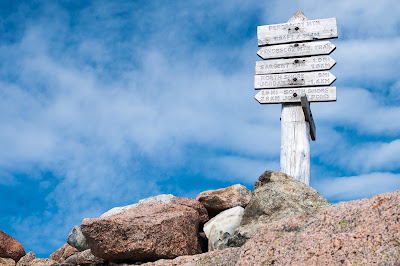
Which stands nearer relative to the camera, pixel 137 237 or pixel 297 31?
pixel 137 237

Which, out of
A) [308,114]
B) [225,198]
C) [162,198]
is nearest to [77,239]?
[162,198]

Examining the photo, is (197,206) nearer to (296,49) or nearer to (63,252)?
(63,252)

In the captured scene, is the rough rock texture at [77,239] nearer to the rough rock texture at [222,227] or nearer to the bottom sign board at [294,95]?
the rough rock texture at [222,227]

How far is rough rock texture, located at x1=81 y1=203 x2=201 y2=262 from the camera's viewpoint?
6.48 m

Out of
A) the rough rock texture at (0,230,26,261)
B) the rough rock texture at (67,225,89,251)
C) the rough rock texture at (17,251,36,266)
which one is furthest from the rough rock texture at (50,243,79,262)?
the rough rock texture at (0,230,26,261)

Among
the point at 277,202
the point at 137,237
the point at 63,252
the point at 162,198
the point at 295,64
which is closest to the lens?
the point at 137,237

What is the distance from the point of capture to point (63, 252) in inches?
377

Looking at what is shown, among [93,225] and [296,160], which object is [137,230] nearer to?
[93,225]

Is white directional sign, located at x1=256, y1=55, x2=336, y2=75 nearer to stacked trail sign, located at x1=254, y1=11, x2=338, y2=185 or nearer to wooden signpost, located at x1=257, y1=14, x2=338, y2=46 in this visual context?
stacked trail sign, located at x1=254, y1=11, x2=338, y2=185

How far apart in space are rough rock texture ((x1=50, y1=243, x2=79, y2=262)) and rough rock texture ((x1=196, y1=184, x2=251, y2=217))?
2912 mm

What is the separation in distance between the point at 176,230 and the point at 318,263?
3692mm

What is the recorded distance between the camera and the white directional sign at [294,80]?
9.09 meters

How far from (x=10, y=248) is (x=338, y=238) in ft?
29.9

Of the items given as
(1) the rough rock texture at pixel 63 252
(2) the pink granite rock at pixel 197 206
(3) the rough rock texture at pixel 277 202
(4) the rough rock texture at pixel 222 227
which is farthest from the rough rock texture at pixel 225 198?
(1) the rough rock texture at pixel 63 252
